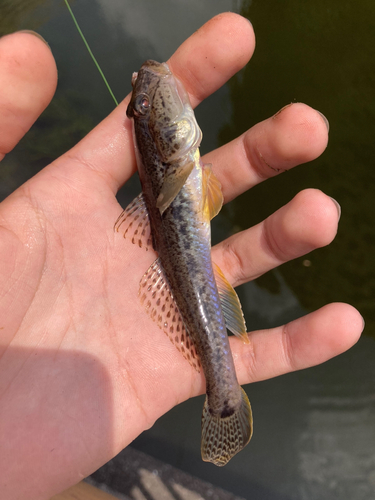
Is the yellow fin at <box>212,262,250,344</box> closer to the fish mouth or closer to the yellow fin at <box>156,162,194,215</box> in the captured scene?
the yellow fin at <box>156,162,194,215</box>

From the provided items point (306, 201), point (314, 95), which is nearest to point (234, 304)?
point (306, 201)

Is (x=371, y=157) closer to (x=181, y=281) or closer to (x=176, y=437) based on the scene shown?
(x=181, y=281)

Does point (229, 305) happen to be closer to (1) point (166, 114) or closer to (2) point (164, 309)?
(2) point (164, 309)

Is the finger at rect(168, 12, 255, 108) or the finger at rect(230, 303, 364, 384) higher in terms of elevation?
the finger at rect(168, 12, 255, 108)

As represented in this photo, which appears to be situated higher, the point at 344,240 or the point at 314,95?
the point at 314,95

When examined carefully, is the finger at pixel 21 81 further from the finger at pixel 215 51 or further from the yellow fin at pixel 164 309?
the yellow fin at pixel 164 309

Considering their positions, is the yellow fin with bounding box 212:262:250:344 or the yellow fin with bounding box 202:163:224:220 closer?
the yellow fin with bounding box 202:163:224:220

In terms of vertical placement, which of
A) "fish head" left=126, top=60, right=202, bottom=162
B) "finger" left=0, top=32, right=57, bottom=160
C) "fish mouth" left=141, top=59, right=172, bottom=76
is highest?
"finger" left=0, top=32, right=57, bottom=160

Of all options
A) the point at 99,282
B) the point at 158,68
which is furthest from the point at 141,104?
the point at 99,282

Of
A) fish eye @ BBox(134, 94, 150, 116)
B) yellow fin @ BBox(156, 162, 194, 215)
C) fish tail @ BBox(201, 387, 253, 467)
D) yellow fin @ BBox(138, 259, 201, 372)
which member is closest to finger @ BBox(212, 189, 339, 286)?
yellow fin @ BBox(138, 259, 201, 372)
